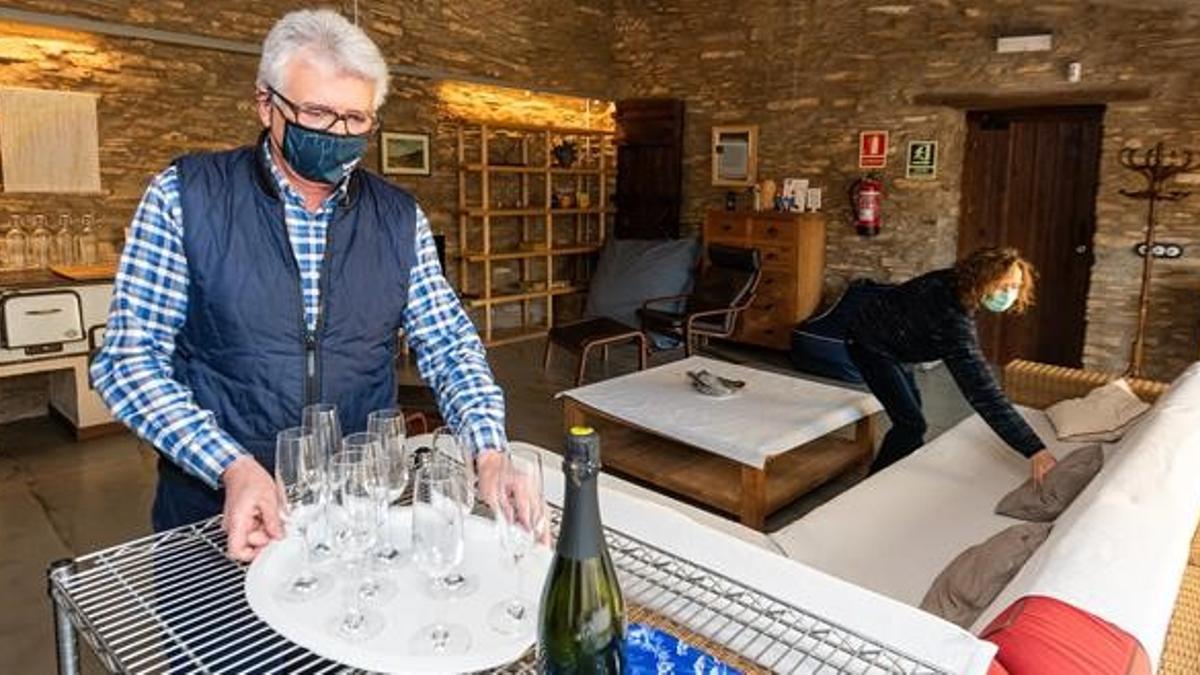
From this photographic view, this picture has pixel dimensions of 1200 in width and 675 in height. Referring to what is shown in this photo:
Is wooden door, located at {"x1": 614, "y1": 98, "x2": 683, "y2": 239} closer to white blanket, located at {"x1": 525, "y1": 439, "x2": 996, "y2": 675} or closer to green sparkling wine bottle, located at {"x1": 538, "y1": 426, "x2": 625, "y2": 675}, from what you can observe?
white blanket, located at {"x1": 525, "y1": 439, "x2": 996, "y2": 675}

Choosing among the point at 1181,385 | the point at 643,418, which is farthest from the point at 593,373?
the point at 1181,385

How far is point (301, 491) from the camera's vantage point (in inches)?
43.9

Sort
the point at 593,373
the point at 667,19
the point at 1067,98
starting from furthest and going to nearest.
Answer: the point at 667,19, the point at 593,373, the point at 1067,98

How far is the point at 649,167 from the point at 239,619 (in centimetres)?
760

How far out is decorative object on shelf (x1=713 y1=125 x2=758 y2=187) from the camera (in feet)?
Answer: 24.7

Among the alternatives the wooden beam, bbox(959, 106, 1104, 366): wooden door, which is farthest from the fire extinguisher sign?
bbox(959, 106, 1104, 366): wooden door

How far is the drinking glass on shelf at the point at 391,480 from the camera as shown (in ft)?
3.64

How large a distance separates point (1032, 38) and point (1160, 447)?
16.0ft

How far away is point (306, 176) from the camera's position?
57.6 inches

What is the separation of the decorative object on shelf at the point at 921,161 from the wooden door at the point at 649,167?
229 cm

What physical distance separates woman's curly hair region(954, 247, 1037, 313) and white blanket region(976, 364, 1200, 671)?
109 centimetres

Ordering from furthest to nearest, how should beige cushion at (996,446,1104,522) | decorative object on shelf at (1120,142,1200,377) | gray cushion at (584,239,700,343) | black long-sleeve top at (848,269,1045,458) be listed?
gray cushion at (584,239,700,343)
decorative object on shelf at (1120,142,1200,377)
black long-sleeve top at (848,269,1045,458)
beige cushion at (996,446,1104,522)

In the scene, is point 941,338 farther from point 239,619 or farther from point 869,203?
point 869,203

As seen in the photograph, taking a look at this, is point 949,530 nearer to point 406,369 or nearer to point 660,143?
point 406,369
